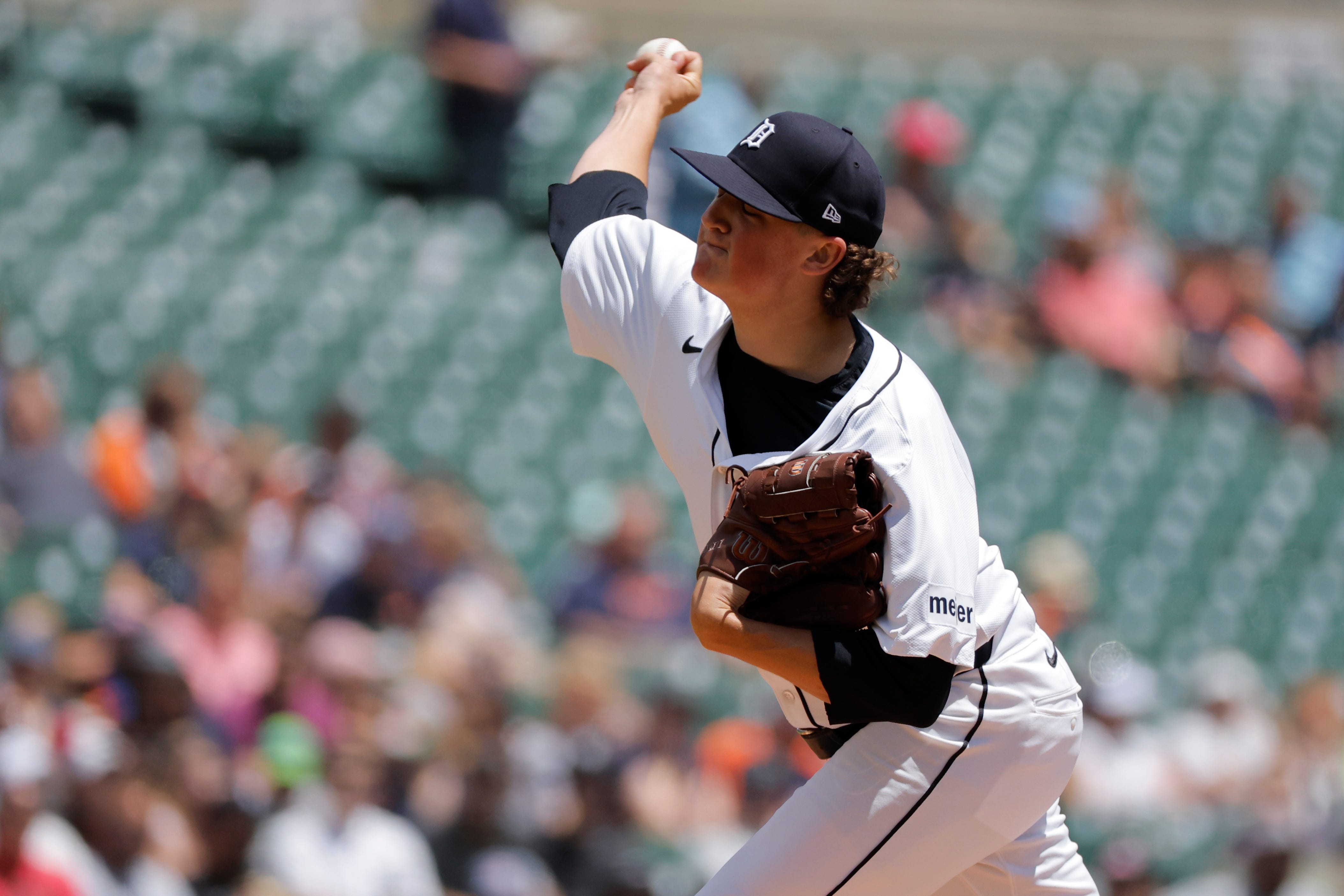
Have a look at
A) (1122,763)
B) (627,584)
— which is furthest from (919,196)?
(1122,763)

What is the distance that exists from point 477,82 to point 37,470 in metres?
3.54

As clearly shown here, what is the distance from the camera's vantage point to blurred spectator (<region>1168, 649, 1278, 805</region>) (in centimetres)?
609

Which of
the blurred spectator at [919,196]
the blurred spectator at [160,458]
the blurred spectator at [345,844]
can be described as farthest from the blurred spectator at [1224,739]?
the blurred spectator at [160,458]

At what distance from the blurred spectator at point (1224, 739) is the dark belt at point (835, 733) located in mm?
4199

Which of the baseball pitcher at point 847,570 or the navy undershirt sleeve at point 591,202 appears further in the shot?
the navy undershirt sleeve at point 591,202

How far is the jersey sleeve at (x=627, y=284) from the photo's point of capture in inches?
97.0

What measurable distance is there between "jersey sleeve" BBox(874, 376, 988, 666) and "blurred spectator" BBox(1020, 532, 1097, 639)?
14.5 feet

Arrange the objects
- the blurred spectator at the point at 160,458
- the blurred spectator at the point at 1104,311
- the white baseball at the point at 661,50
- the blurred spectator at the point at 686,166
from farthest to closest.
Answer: the blurred spectator at the point at 1104,311 < the blurred spectator at the point at 686,166 < the blurred spectator at the point at 160,458 < the white baseball at the point at 661,50

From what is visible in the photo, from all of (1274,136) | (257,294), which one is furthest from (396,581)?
(1274,136)

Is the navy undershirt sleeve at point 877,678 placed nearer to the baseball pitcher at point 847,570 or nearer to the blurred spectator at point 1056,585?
the baseball pitcher at point 847,570

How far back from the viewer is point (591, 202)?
8.61 ft

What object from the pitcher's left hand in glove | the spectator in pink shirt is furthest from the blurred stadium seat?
the pitcher's left hand in glove

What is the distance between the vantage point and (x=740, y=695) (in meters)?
5.68

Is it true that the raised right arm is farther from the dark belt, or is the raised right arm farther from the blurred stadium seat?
the blurred stadium seat
